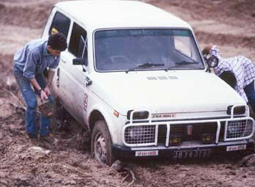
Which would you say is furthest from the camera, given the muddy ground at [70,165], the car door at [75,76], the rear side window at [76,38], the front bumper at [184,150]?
the rear side window at [76,38]

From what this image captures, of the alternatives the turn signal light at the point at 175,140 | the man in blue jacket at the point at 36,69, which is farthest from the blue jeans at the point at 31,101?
the turn signal light at the point at 175,140

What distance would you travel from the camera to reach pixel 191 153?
7137mm

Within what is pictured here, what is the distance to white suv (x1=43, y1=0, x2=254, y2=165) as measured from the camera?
6.98 metres

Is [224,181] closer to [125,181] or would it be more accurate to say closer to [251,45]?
[125,181]

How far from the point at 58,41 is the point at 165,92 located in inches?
62.4

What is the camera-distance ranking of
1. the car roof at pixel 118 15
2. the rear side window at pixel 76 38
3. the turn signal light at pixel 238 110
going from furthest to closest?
the rear side window at pixel 76 38, the car roof at pixel 118 15, the turn signal light at pixel 238 110

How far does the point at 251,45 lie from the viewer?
48.7 ft

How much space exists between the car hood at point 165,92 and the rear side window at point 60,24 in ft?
5.46

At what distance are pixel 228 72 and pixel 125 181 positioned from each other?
2603mm

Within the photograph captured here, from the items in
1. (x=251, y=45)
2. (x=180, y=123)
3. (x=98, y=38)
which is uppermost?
(x=98, y=38)

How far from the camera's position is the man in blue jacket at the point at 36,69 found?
7.77 meters

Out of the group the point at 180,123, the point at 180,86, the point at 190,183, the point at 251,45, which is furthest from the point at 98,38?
the point at 251,45

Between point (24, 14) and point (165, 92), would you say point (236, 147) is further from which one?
point (24, 14)

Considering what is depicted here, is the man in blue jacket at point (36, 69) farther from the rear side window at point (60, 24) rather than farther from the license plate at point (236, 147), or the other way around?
the license plate at point (236, 147)
